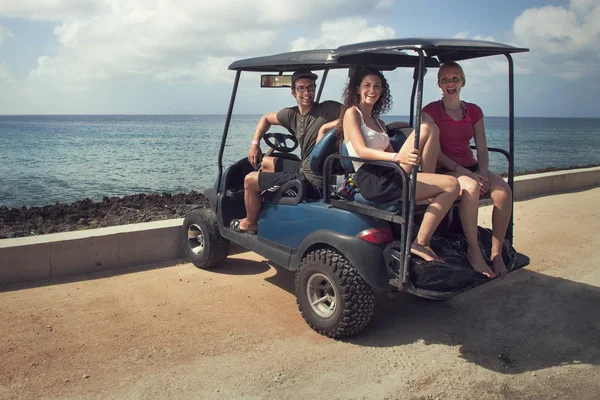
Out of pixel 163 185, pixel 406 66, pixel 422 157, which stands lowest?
pixel 163 185

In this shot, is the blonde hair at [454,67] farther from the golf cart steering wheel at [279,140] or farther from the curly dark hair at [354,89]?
the golf cart steering wheel at [279,140]

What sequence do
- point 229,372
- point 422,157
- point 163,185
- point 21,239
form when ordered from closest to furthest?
point 229,372 < point 422,157 < point 21,239 < point 163,185

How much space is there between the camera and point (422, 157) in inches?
161

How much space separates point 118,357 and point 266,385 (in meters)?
1.08

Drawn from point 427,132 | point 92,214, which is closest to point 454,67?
point 427,132

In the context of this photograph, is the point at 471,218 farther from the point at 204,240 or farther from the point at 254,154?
Result: the point at 204,240

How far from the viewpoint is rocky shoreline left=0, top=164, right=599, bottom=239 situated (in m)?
7.11

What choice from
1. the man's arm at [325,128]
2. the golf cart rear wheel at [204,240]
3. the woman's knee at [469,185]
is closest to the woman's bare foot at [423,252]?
the woman's knee at [469,185]

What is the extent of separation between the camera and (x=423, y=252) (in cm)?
381

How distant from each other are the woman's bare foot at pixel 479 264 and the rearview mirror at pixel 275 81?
2242 millimetres

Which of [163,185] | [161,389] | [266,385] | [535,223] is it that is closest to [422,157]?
[266,385]

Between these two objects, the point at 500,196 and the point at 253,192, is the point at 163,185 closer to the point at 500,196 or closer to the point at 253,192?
the point at 253,192

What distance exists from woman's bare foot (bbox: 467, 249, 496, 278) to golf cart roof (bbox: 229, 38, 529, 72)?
4.65 feet

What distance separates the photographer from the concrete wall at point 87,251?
205 inches
